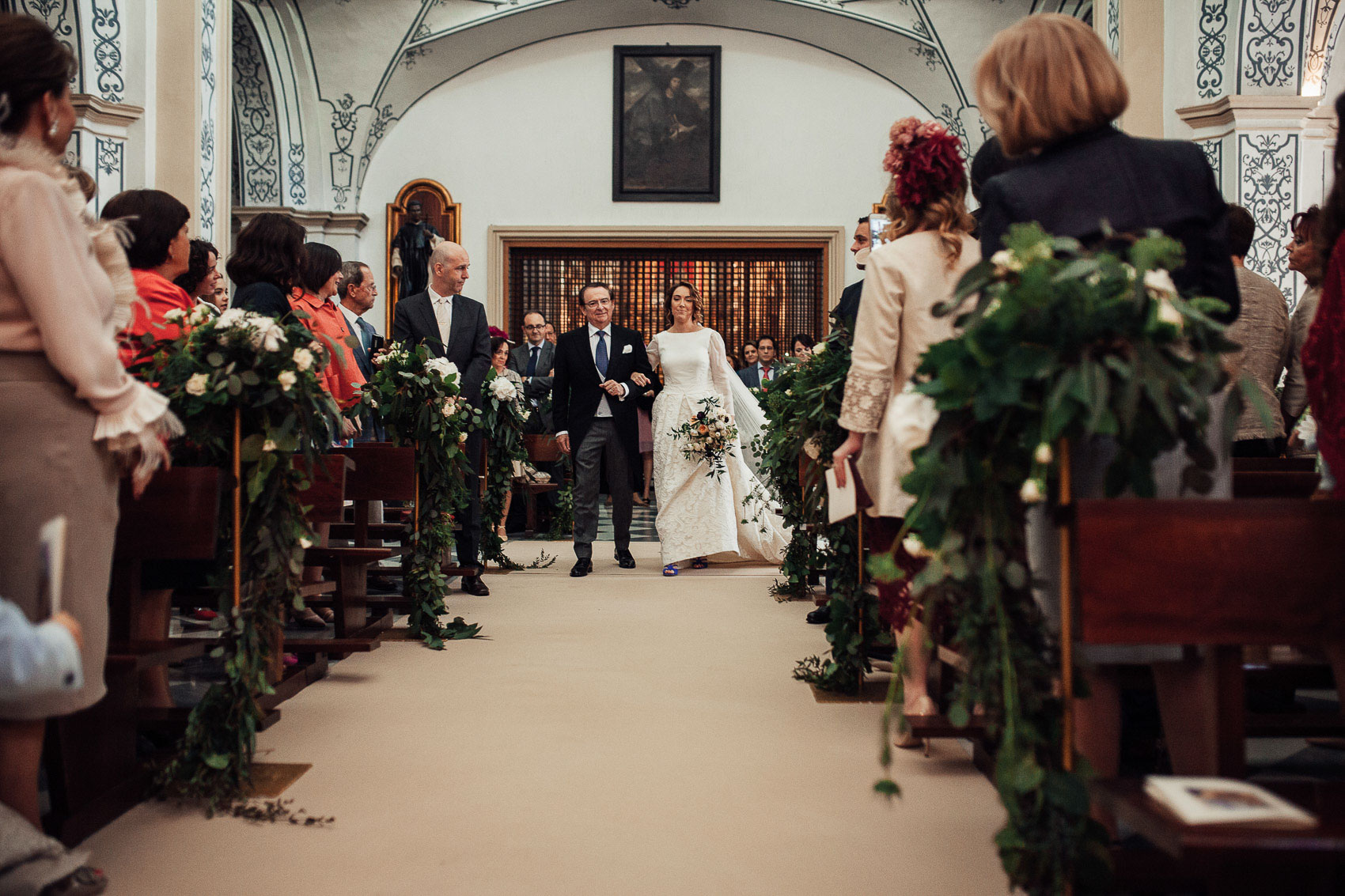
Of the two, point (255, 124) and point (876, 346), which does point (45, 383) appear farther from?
point (255, 124)

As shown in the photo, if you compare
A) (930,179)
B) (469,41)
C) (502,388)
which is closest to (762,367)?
(469,41)

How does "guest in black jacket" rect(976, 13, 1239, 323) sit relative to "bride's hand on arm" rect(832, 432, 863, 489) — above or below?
above

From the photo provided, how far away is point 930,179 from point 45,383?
2.00 m

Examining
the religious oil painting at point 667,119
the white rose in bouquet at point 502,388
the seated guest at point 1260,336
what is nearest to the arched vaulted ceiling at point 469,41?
the religious oil painting at point 667,119

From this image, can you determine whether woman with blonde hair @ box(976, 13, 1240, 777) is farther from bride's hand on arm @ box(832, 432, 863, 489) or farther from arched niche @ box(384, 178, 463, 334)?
arched niche @ box(384, 178, 463, 334)

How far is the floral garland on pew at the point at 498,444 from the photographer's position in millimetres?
5508

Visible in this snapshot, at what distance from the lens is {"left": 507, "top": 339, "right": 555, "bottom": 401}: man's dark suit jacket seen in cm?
852

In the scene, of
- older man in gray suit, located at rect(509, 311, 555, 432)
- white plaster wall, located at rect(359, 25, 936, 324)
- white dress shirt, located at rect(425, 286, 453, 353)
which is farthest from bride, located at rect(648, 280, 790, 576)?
white plaster wall, located at rect(359, 25, 936, 324)

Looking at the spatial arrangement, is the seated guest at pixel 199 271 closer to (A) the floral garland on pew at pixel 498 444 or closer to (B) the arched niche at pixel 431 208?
(A) the floral garland on pew at pixel 498 444

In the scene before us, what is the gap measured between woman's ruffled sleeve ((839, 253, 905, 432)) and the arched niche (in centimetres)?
944

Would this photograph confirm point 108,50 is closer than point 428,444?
No

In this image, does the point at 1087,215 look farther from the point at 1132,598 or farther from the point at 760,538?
the point at 760,538

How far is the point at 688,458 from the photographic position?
609 centimetres

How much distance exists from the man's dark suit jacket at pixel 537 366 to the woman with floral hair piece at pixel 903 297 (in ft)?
19.2
